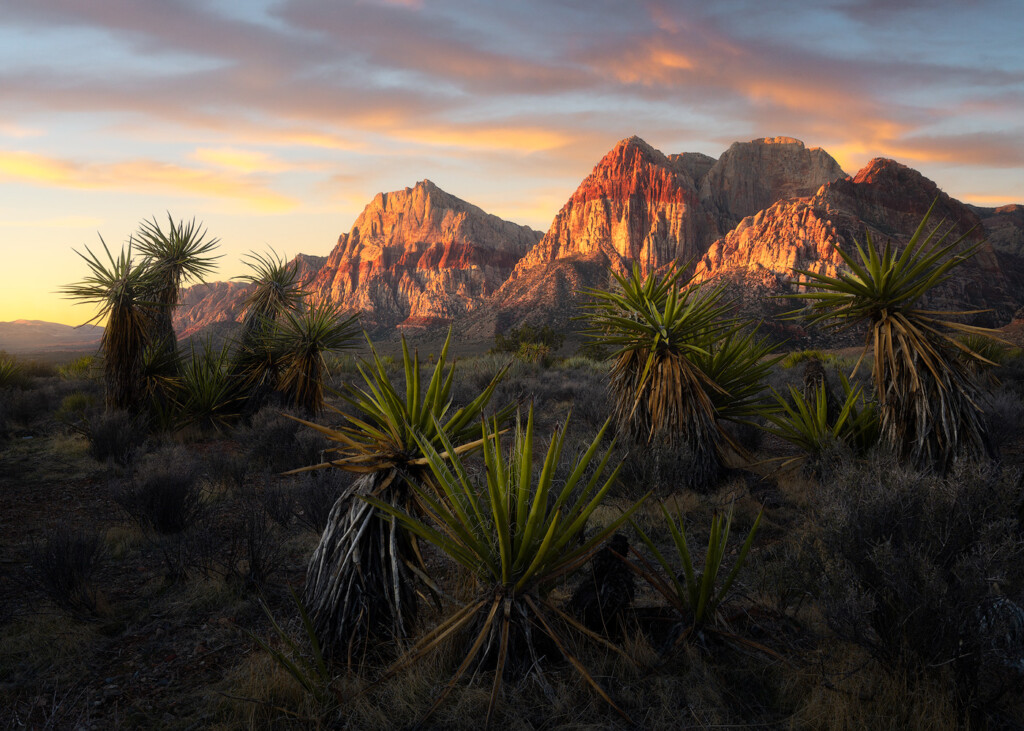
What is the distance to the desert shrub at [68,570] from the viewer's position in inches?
176

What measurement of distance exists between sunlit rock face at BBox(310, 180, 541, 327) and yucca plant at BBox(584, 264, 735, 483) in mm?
129936

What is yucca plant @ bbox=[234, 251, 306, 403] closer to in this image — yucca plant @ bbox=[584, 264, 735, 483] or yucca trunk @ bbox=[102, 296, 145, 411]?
yucca trunk @ bbox=[102, 296, 145, 411]

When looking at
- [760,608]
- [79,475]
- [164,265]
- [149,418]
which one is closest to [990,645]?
[760,608]

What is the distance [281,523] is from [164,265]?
9121mm

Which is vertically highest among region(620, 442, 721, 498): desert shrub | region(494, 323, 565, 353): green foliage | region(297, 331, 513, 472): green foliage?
region(494, 323, 565, 353): green foliage

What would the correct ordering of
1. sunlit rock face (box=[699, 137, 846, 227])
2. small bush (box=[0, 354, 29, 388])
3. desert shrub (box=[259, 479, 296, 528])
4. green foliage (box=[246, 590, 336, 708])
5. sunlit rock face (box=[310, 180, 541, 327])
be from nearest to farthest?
green foliage (box=[246, 590, 336, 708]) → desert shrub (box=[259, 479, 296, 528]) → small bush (box=[0, 354, 29, 388]) → sunlit rock face (box=[699, 137, 846, 227]) → sunlit rock face (box=[310, 180, 541, 327])

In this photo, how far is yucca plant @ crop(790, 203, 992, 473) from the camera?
5.52 meters

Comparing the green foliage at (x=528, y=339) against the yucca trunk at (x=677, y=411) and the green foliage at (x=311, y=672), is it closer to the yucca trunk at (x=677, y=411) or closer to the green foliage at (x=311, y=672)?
the yucca trunk at (x=677, y=411)

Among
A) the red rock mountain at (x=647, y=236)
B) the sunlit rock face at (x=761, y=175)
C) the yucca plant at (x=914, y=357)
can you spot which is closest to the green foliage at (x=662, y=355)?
the yucca plant at (x=914, y=357)

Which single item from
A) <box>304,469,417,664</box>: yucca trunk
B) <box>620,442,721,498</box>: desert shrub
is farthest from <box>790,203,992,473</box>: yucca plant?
<box>304,469,417,664</box>: yucca trunk

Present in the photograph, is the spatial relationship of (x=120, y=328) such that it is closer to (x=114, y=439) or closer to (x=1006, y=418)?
(x=114, y=439)

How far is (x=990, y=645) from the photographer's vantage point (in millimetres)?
2783

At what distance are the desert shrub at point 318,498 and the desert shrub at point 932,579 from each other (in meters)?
4.84

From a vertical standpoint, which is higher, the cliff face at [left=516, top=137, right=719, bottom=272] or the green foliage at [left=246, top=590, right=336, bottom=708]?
the cliff face at [left=516, top=137, right=719, bottom=272]
